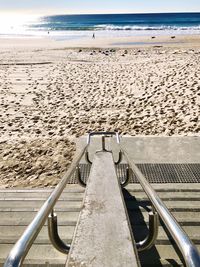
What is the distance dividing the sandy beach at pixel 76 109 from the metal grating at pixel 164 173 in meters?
0.77

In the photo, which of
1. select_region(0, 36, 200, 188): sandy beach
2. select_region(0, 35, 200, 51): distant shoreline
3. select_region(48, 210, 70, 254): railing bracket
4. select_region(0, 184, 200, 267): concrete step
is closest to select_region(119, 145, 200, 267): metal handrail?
select_region(48, 210, 70, 254): railing bracket

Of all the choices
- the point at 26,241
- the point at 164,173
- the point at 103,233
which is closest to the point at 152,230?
the point at 103,233

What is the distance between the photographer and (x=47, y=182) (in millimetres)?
5410

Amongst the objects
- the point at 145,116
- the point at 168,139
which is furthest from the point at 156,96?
the point at 168,139

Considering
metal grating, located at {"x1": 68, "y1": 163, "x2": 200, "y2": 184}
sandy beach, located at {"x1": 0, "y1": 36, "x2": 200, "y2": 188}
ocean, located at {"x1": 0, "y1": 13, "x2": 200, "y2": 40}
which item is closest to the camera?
metal grating, located at {"x1": 68, "y1": 163, "x2": 200, "y2": 184}

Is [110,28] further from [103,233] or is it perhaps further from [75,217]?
[103,233]

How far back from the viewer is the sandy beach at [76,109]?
20.5ft

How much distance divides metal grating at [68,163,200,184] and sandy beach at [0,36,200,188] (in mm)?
773

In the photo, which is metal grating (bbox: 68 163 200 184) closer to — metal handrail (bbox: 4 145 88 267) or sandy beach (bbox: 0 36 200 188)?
sandy beach (bbox: 0 36 200 188)

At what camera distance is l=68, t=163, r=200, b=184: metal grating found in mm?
4648

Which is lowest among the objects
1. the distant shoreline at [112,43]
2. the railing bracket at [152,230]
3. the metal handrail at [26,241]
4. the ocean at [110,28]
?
the railing bracket at [152,230]

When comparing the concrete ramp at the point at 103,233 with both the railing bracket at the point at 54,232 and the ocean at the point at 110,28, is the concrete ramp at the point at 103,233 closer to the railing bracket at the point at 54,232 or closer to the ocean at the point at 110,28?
the railing bracket at the point at 54,232

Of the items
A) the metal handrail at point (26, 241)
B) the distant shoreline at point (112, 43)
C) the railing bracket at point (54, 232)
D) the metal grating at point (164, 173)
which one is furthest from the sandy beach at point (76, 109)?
the distant shoreline at point (112, 43)

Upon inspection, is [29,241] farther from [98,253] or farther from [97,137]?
[97,137]
